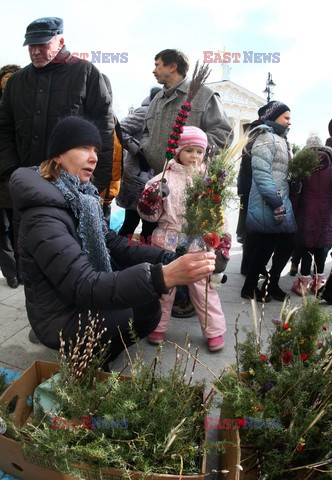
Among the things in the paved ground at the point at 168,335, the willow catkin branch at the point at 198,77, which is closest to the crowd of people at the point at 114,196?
the paved ground at the point at 168,335

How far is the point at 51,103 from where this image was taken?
9.15 ft

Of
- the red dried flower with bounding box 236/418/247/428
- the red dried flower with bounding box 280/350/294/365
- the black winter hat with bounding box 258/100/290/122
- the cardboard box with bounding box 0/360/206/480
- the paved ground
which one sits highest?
the black winter hat with bounding box 258/100/290/122

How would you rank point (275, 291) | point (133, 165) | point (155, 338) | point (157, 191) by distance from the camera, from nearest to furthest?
point (157, 191) → point (155, 338) → point (133, 165) → point (275, 291)

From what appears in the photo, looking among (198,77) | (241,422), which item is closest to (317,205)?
(198,77)

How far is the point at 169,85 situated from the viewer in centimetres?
323

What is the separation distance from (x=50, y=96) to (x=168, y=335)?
2.07m

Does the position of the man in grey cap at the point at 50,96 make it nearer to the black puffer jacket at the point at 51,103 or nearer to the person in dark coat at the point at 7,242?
the black puffer jacket at the point at 51,103

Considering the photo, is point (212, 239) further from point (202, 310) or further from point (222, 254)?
point (202, 310)

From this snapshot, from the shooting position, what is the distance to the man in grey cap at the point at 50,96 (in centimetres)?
278

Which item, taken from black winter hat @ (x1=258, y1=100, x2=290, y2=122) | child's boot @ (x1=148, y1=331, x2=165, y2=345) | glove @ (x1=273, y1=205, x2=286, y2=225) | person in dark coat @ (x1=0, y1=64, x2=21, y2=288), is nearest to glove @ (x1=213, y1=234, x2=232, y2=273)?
child's boot @ (x1=148, y1=331, x2=165, y2=345)

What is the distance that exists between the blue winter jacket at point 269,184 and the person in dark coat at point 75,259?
161 cm

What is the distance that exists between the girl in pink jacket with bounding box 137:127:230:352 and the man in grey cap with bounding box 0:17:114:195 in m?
0.56

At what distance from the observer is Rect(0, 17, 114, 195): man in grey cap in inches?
109

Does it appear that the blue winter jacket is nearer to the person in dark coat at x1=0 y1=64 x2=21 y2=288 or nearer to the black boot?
the black boot
